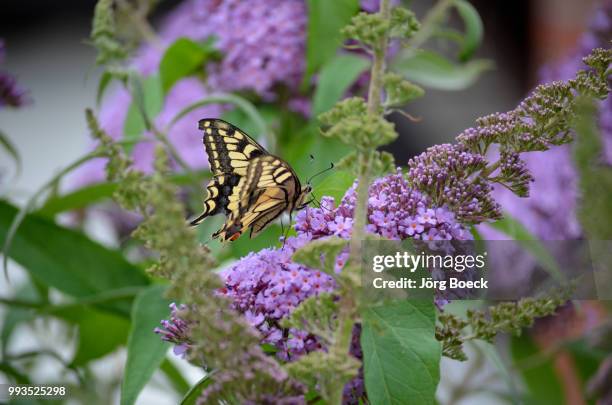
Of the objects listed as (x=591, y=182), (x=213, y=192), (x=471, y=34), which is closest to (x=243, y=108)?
(x=213, y=192)

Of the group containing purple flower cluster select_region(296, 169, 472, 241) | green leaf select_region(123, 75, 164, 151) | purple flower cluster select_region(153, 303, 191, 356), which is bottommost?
purple flower cluster select_region(153, 303, 191, 356)

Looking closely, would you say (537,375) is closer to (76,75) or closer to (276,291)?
(276,291)

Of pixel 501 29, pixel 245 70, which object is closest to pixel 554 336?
pixel 245 70

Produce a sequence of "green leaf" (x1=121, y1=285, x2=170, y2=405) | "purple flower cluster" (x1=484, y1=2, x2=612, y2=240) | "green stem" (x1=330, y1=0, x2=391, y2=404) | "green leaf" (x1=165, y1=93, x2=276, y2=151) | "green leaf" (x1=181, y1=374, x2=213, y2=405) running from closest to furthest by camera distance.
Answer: "green stem" (x1=330, y1=0, x2=391, y2=404)
"green leaf" (x1=181, y1=374, x2=213, y2=405)
"green leaf" (x1=121, y1=285, x2=170, y2=405)
"green leaf" (x1=165, y1=93, x2=276, y2=151)
"purple flower cluster" (x1=484, y1=2, x2=612, y2=240)

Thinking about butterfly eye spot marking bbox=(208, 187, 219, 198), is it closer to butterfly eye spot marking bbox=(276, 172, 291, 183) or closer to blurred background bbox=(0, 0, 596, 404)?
butterfly eye spot marking bbox=(276, 172, 291, 183)
